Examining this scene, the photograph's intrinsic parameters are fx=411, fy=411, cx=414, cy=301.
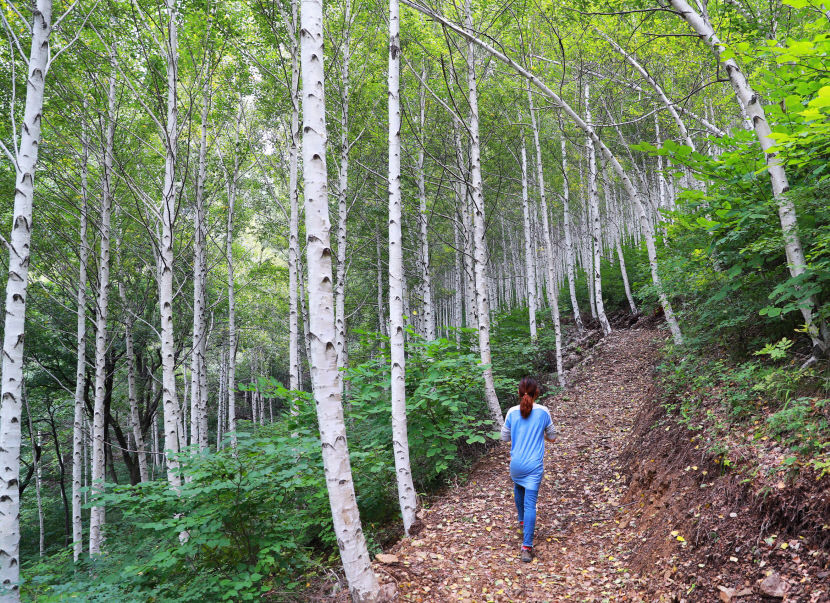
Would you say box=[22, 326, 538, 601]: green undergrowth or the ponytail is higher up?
the ponytail

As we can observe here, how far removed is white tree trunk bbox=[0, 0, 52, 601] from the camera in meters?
3.38

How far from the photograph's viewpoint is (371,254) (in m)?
16.9

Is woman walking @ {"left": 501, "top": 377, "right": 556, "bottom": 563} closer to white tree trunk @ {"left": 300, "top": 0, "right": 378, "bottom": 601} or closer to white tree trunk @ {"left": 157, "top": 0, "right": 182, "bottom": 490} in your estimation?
white tree trunk @ {"left": 300, "top": 0, "right": 378, "bottom": 601}

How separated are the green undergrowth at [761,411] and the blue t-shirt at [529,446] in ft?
4.48

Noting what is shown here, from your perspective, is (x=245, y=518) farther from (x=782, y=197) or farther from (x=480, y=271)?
(x=782, y=197)

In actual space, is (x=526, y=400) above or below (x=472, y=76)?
below

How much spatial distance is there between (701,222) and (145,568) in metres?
6.07

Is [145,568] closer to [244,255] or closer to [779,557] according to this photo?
[779,557]

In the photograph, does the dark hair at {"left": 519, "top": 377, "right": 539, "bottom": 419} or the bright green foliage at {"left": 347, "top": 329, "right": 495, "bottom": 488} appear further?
the bright green foliage at {"left": 347, "top": 329, "right": 495, "bottom": 488}

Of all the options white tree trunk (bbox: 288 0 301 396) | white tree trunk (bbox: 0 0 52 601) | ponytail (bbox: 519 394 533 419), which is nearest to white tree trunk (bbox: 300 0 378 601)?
ponytail (bbox: 519 394 533 419)

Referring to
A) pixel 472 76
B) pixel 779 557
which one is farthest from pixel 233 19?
pixel 779 557

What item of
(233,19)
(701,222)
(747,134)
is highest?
(233,19)

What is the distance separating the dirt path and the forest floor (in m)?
0.01

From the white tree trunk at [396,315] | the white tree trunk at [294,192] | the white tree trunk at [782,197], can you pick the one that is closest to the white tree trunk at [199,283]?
the white tree trunk at [294,192]
